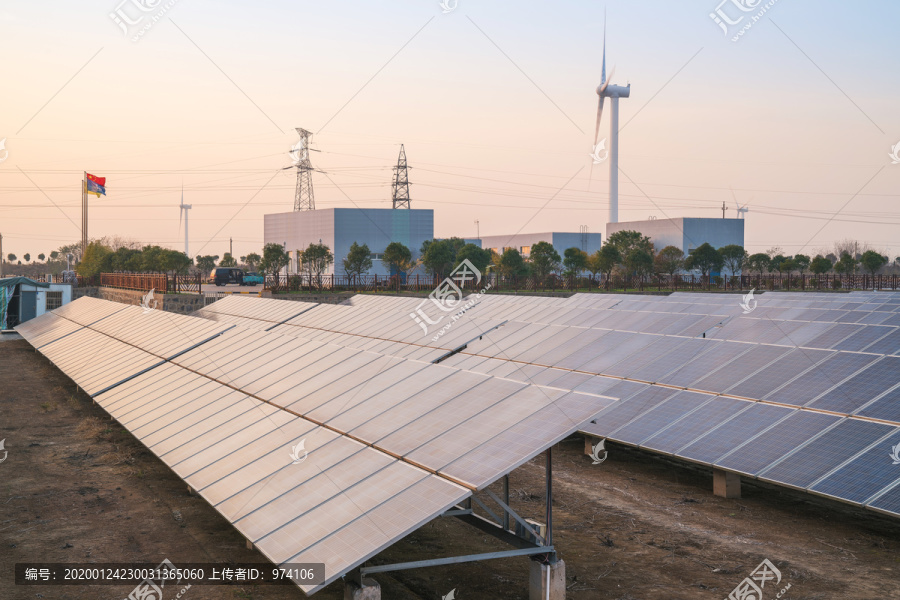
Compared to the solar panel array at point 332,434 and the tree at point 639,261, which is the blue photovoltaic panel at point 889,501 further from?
the tree at point 639,261

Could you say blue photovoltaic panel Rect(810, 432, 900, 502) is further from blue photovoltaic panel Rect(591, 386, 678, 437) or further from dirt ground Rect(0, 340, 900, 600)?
blue photovoltaic panel Rect(591, 386, 678, 437)

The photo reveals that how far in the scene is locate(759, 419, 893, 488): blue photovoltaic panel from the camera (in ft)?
38.0

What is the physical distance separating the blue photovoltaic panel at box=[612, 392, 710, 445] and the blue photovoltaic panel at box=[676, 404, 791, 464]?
1.09m

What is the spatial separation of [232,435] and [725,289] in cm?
7261

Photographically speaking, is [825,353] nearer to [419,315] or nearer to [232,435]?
[232,435]

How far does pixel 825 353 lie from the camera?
606 inches

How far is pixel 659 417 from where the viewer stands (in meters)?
15.0

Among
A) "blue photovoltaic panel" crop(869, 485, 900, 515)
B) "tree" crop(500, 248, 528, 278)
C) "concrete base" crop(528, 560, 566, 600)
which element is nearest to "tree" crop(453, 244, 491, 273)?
"tree" crop(500, 248, 528, 278)

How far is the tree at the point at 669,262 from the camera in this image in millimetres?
87500

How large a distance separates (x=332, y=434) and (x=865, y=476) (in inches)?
342

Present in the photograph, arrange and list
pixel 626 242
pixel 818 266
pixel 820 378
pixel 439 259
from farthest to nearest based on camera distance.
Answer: pixel 818 266 < pixel 626 242 < pixel 439 259 < pixel 820 378

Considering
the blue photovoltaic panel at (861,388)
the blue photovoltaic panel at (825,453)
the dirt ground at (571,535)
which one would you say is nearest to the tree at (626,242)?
the dirt ground at (571,535)

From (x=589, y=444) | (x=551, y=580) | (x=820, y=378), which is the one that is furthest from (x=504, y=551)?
(x=820, y=378)

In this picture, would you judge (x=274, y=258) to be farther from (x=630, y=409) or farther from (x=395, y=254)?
(x=630, y=409)
